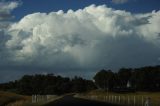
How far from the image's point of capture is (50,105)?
151 ft

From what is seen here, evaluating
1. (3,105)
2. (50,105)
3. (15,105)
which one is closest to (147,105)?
(50,105)

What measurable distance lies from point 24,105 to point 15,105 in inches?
67.0

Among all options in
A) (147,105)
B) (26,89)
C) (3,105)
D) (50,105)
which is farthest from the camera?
(26,89)

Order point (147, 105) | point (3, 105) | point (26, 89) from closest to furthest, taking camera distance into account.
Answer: point (147, 105) < point (3, 105) < point (26, 89)

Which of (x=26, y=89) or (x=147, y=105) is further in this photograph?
(x=26, y=89)

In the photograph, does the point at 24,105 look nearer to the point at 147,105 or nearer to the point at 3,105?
the point at 3,105

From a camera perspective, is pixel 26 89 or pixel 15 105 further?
pixel 26 89

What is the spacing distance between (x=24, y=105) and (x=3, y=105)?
924 cm

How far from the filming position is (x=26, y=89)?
196 meters

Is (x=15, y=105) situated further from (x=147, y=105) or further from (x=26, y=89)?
(x=26, y=89)

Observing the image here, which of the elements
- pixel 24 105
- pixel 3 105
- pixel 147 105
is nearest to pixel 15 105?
pixel 24 105

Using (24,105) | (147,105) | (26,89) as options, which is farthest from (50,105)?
(26,89)

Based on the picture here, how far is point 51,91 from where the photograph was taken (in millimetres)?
199500

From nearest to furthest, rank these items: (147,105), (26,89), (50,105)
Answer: (147,105), (50,105), (26,89)
